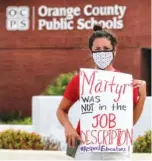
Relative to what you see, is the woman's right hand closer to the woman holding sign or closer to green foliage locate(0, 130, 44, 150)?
the woman holding sign

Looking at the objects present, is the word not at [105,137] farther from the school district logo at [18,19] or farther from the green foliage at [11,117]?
the school district logo at [18,19]

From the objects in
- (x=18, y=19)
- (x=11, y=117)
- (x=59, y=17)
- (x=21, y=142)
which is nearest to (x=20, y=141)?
(x=21, y=142)

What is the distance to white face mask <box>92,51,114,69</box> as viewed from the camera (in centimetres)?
412

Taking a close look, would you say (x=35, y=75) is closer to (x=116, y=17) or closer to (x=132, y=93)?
(x=116, y=17)

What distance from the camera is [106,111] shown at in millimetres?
4102

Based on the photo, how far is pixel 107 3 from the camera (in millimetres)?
19172

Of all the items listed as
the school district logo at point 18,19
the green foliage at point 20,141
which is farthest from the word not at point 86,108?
the school district logo at point 18,19

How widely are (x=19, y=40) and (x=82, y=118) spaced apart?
50.8 ft

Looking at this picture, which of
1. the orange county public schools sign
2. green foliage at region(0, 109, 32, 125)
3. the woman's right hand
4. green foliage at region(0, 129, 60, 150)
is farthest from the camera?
the orange county public schools sign

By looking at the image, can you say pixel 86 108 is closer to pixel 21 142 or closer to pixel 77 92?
pixel 77 92

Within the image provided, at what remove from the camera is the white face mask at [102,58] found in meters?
4.12

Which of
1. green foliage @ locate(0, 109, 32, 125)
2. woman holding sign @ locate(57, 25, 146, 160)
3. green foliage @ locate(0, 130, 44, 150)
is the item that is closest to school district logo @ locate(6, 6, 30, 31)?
green foliage @ locate(0, 109, 32, 125)

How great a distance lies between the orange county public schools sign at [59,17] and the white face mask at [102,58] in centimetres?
1490

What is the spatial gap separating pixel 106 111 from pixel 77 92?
9.2 inches
